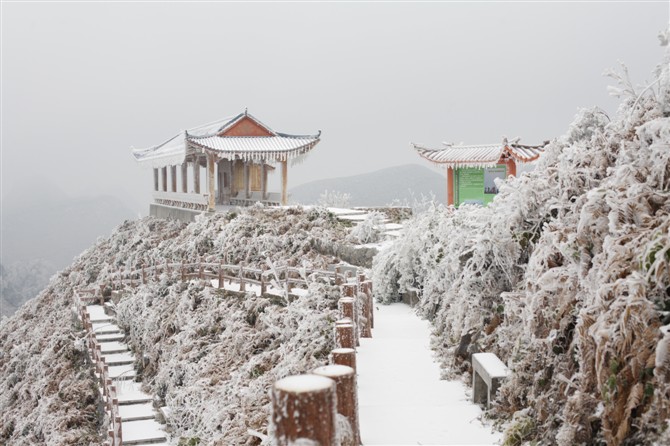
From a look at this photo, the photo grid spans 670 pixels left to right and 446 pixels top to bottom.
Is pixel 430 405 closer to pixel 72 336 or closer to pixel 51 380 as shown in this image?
pixel 51 380

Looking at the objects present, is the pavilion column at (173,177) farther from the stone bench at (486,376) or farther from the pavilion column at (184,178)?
the stone bench at (486,376)

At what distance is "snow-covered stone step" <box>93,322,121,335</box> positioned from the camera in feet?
53.0

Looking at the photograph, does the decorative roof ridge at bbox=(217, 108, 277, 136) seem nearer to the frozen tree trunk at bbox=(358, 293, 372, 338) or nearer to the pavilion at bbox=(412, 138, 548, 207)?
the pavilion at bbox=(412, 138, 548, 207)

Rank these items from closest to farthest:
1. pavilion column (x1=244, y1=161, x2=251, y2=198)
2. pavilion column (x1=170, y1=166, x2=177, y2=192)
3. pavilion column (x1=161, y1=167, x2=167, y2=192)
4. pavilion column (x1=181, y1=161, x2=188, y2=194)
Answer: pavilion column (x1=244, y1=161, x2=251, y2=198) → pavilion column (x1=181, y1=161, x2=188, y2=194) → pavilion column (x1=170, y1=166, x2=177, y2=192) → pavilion column (x1=161, y1=167, x2=167, y2=192)

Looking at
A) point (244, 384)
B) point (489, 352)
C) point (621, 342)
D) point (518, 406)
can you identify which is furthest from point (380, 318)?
point (621, 342)

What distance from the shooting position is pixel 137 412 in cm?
1153

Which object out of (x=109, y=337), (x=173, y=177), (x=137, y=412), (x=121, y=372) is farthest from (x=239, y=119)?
(x=137, y=412)

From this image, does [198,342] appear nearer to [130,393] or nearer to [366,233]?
[130,393]

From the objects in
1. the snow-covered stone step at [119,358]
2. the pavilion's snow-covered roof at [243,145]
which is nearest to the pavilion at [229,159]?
the pavilion's snow-covered roof at [243,145]

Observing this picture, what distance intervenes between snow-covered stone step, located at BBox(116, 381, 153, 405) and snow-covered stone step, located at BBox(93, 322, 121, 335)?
327 centimetres

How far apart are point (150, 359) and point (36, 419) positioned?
2.92 meters

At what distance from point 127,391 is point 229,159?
511 inches

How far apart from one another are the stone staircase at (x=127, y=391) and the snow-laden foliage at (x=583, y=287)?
591cm

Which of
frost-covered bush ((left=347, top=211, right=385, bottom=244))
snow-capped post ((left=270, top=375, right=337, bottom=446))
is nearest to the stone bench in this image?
snow-capped post ((left=270, top=375, right=337, bottom=446))
